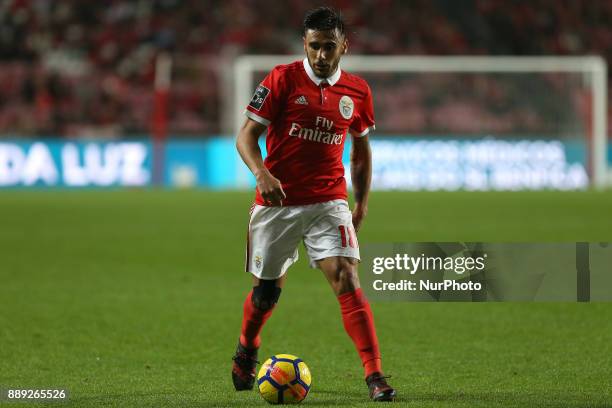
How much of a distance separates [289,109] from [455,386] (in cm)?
159

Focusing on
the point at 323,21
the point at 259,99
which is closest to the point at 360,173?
the point at 259,99

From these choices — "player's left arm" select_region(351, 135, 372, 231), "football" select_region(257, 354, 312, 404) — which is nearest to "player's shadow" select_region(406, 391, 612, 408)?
"football" select_region(257, 354, 312, 404)

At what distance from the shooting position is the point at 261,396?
17.1ft

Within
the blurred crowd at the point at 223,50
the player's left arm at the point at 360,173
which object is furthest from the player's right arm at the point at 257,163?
the blurred crowd at the point at 223,50

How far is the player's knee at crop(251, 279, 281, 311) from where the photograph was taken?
5438 millimetres

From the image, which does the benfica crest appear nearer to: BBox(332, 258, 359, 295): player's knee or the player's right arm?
the player's right arm

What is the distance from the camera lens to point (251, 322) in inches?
219

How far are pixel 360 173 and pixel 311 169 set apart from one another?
41 cm

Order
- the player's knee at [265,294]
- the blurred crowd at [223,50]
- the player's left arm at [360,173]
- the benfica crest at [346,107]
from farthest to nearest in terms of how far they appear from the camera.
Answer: the blurred crowd at [223,50], the player's left arm at [360,173], the player's knee at [265,294], the benfica crest at [346,107]

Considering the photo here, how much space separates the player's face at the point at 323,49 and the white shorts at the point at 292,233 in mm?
648

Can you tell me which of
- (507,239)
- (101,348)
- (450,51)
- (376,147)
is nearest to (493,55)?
(450,51)

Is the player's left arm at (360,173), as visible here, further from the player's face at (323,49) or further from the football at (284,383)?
the football at (284,383)

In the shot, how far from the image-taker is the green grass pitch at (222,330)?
545cm

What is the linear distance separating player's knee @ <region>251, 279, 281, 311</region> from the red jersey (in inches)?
17.2
